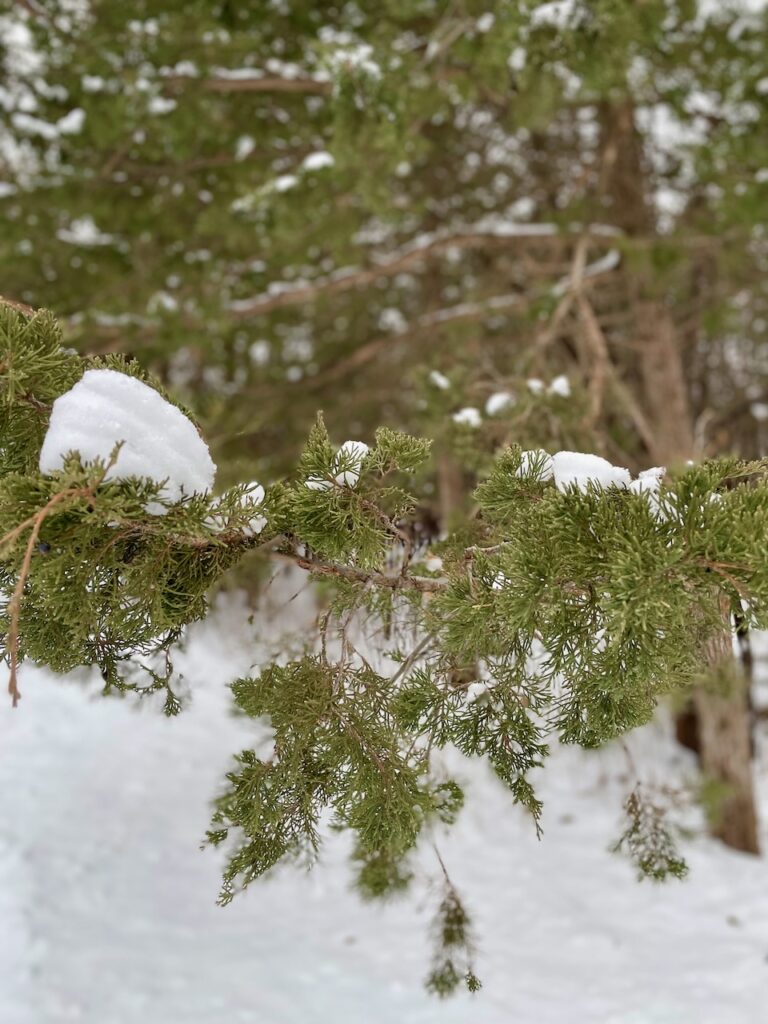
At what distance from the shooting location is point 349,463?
58.1 inches

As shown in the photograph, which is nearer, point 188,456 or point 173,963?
point 188,456

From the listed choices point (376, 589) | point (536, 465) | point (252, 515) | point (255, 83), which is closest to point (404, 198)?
point (255, 83)

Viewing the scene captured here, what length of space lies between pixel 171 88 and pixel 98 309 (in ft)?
4.79

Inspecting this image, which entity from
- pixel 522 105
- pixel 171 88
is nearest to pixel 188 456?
pixel 522 105

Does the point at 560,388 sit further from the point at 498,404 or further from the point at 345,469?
the point at 345,469

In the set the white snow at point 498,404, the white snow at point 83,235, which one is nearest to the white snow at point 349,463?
the white snow at point 498,404

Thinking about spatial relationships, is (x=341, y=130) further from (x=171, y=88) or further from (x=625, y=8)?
(x=171, y=88)

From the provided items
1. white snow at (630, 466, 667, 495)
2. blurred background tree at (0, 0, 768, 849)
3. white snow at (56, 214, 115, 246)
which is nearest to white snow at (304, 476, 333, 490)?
white snow at (630, 466, 667, 495)

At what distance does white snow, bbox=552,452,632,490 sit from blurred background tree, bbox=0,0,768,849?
5.87ft

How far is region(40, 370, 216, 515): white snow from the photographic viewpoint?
53.7 inches

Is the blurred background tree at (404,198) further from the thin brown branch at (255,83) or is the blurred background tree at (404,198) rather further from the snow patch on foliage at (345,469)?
the snow patch on foliage at (345,469)

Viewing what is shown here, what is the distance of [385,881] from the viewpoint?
2635 mm

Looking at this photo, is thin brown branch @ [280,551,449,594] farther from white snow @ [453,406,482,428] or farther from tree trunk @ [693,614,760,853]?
tree trunk @ [693,614,760,853]

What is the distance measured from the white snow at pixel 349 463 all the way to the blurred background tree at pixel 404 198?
5.54 feet
